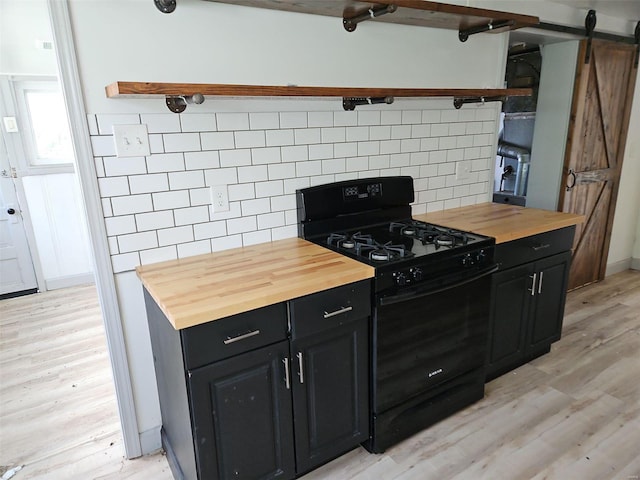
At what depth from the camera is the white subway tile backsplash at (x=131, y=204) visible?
172cm

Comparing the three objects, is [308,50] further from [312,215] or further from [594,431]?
[594,431]

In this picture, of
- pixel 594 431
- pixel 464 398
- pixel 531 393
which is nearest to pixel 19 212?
pixel 464 398

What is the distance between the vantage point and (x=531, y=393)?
238 cm

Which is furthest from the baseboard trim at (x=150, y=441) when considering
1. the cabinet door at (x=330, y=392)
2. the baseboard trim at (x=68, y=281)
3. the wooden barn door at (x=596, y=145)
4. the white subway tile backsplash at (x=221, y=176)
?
the wooden barn door at (x=596, y=145)

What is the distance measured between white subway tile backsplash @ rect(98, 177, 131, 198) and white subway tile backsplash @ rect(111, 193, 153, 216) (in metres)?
0.02

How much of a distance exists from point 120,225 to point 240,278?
1.86 feet

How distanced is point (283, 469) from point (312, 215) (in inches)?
44.9

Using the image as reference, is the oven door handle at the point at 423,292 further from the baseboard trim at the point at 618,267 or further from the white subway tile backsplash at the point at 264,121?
the baseboard trim at the point at 618,267

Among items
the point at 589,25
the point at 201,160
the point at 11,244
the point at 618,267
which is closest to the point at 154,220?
the point at 201,160

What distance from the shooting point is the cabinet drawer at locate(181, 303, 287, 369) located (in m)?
1.37

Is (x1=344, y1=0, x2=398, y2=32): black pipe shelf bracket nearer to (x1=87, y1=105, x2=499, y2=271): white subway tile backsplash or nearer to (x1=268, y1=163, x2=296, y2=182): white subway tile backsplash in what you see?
(x1=87, y1=105, x2=499, y2=271): white subway tile backsplash

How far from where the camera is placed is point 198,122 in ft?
5.98

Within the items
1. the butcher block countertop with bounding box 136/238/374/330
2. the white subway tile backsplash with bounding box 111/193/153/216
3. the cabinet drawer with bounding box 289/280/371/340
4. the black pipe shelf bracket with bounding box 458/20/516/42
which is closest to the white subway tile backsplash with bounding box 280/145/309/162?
the butcher block countertop with bounding box 136/238/374/330

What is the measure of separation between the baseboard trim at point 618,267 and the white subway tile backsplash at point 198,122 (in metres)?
4.05
